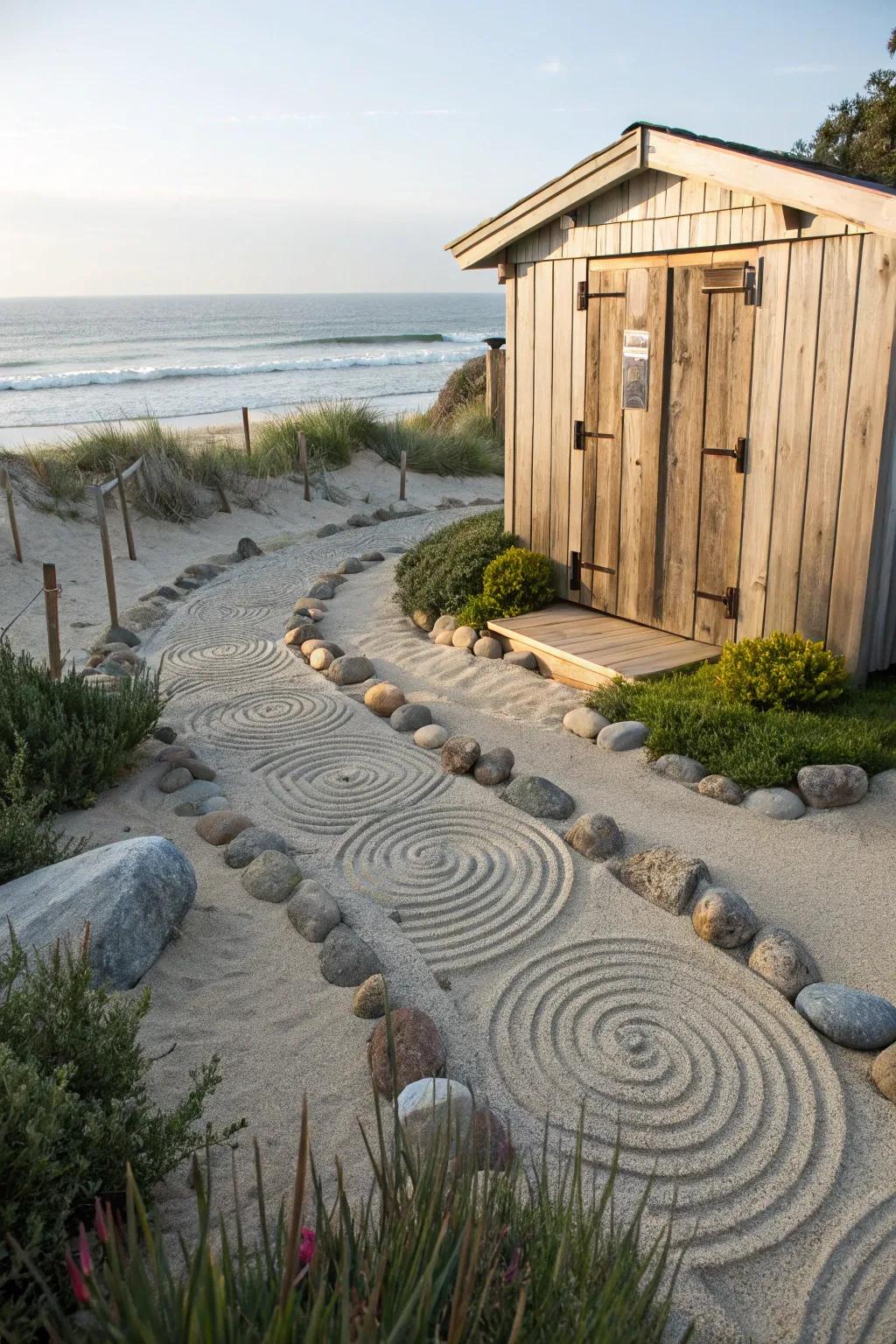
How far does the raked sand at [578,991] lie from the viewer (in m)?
2.82

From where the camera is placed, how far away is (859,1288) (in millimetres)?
2592

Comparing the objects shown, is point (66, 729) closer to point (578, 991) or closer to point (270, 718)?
point (270, 718)

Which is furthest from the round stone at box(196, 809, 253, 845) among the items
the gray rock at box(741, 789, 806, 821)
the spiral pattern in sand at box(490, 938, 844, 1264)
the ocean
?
the ocean

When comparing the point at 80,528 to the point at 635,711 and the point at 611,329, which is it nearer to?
the point at 611,329

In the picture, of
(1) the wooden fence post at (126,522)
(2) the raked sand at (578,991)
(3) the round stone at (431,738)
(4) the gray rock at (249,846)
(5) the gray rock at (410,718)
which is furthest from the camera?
(1) the wooden fence post at (126,522)

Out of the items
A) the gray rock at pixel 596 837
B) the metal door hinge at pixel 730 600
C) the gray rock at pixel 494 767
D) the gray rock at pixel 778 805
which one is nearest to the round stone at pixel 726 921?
the gray rock at pixel 596 837

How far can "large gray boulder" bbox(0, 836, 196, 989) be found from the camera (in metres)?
3.69

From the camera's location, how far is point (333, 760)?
5.96 m

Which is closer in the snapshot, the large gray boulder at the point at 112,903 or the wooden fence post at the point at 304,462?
the large gray boulder at the point at 112,903

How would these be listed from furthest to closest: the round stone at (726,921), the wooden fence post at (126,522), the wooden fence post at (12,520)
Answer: the wooden fence post at (126,522) → the wooden fence post at (12,520) → the round stone at (726,921)

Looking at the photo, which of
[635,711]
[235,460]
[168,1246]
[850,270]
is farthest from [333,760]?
[235,460]

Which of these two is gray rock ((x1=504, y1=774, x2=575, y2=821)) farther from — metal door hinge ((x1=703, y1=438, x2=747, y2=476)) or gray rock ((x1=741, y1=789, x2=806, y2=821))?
metal door hinge ((x1=703, y1=438, x2=747, y2=476))

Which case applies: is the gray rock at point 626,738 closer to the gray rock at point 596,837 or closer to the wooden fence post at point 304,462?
the gray rock at point 596,837

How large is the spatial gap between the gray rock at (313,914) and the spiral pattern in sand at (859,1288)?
7.03 feet
